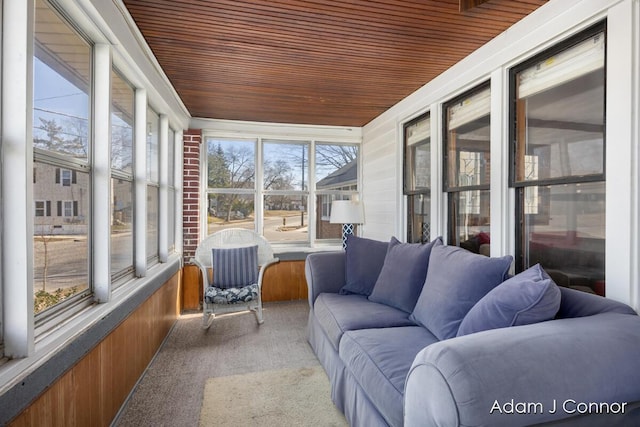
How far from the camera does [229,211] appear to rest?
4551 mm

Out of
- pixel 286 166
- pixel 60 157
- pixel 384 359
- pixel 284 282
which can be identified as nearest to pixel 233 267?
pixel 284 282

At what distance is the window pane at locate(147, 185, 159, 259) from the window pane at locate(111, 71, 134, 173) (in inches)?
21.9

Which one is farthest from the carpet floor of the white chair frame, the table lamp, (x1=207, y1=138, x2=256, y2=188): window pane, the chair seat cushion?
(x1=207, y1=138, x2=256, y2=188): window pane

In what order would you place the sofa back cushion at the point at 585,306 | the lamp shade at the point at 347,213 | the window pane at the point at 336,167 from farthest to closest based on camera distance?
the window pane at the point at 336,167 → the lamp shade at the point at 347,213 → the sofa back cushion at the point at 585,306

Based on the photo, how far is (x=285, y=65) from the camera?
9.00ft

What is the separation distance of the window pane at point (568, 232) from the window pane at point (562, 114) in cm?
11

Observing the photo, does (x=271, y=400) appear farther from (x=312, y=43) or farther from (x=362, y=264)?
(x=312, y=43)

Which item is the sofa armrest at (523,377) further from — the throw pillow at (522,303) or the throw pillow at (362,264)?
the throw pillow at (362,264)

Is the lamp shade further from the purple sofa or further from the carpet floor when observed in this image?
the purple sofa

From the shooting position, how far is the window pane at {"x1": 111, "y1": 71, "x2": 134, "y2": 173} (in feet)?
7.30

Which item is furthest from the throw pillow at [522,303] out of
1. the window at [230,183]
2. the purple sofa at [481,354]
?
the window at [230,183]

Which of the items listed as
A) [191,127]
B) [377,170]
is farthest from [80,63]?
[377,170]

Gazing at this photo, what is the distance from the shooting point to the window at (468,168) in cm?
254

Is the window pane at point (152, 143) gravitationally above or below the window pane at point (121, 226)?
above
